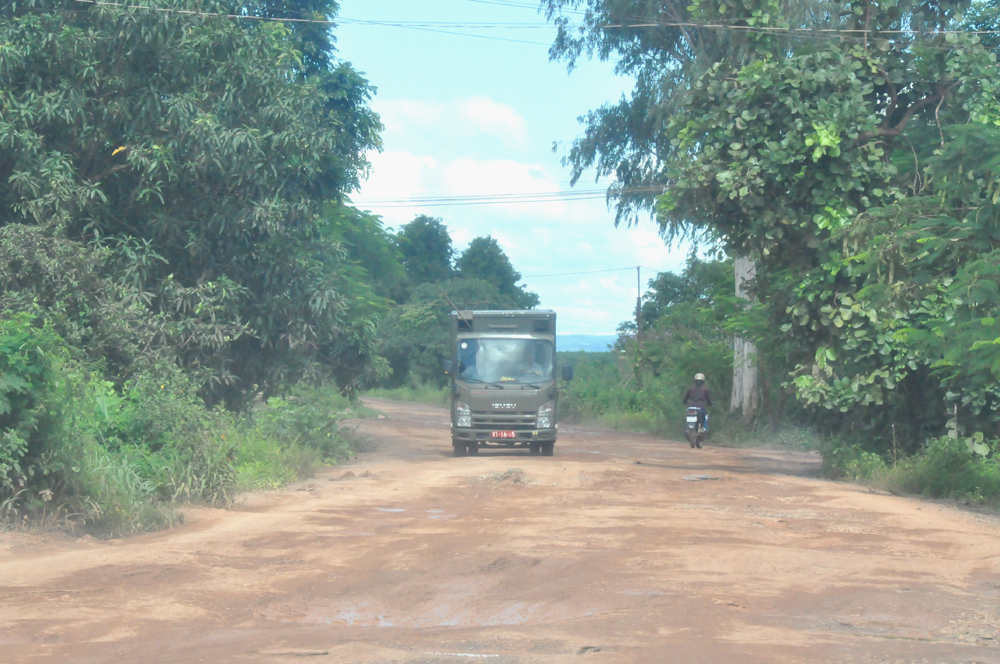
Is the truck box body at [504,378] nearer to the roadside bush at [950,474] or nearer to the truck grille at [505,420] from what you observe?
the truck grille at [505,420]

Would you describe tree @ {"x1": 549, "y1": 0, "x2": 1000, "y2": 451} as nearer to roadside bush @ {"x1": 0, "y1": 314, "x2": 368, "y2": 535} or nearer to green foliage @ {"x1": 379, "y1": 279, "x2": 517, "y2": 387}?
roadside bush @ {"x1": 0, "y1": 314, "x2": 368, "y2": 535}

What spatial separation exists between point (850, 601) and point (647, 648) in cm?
208

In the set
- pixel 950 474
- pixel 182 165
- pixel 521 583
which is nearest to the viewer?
pixel 521 583

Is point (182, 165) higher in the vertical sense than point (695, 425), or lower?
higher

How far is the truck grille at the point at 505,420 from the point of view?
2041 centimetres

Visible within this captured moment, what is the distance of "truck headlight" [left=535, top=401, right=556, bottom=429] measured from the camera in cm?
2044

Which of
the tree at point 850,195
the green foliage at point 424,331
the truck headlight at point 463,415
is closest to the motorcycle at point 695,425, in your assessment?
the tree at point 850,195

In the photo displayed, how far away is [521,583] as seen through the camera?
785 cm

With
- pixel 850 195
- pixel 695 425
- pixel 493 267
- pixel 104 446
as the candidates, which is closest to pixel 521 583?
Result: pixel 104 446

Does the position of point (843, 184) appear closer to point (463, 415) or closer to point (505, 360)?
point (505, 360)

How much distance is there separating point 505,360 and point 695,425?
5.41 metres

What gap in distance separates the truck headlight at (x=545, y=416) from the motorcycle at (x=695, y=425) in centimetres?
448

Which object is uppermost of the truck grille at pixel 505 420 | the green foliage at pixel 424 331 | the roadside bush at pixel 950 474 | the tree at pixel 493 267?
the tree at pixel 493 267

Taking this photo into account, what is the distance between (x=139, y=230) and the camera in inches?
639
